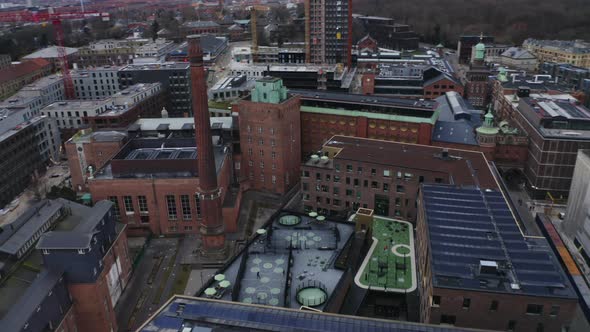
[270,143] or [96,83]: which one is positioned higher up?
[96,83]

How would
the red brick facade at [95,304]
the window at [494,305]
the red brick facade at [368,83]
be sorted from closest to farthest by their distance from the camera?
the window at [494,305] < the red brick facade at [95,304] < the red brick facade at [368,83]

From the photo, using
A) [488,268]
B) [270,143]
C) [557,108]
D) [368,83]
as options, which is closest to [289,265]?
[488,268]

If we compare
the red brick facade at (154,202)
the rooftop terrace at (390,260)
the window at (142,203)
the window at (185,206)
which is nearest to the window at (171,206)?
the red brick facade at (154,202)

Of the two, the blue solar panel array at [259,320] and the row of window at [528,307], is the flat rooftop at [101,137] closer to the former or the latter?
the blue solar panel array at [259,320]

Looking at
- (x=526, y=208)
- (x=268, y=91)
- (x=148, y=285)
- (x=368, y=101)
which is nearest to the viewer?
(x=148, y=285)

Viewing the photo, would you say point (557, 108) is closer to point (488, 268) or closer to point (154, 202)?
point (488, 268)

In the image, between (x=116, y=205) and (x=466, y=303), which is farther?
(x=116, y=205)

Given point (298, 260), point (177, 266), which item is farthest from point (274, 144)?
point (298, 260)
